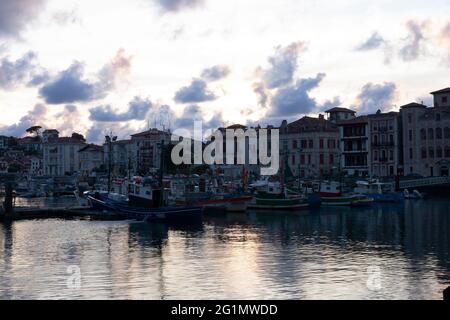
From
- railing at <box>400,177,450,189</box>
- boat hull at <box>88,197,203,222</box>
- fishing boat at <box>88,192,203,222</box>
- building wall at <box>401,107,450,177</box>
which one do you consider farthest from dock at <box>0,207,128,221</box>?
building wall at <box>401,107,450,177</box>

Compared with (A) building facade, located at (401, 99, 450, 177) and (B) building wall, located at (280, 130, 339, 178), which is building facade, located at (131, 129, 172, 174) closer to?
(B) building wall, located at (280, 130, 339, 178)

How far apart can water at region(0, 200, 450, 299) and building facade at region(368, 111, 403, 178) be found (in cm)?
6361

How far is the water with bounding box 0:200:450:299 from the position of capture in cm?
2605

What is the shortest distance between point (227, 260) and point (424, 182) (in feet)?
263

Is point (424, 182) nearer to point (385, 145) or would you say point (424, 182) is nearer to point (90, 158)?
point (385, 145)

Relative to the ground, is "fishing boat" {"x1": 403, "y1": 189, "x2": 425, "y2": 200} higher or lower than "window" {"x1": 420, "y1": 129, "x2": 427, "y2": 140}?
lower

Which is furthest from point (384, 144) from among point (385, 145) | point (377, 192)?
point (377, 192)

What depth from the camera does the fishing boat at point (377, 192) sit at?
92000mm

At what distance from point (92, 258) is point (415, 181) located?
82.4 m

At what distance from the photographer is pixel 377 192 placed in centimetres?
9538

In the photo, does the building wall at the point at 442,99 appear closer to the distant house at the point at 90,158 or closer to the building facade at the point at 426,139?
the building facade at the point at 426,139

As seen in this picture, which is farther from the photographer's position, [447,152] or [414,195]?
[447,152]

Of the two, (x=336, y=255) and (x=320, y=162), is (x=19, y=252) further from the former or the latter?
(x=320, y=162)
